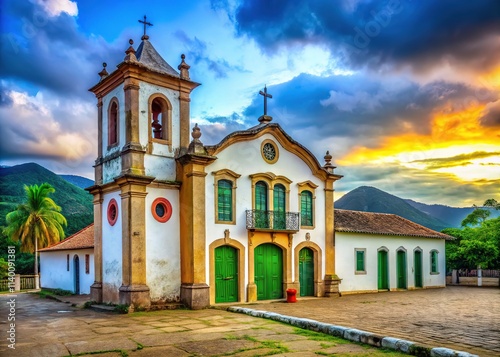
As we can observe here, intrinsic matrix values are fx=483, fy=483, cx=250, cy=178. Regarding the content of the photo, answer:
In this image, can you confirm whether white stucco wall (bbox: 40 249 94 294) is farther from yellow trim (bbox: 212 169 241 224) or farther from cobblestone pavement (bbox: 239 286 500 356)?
cobblestone pavement (bbox: 239 286 500 356)

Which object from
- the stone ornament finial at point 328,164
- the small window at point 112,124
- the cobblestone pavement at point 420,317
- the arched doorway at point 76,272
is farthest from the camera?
Answer: the arched doorway at point 76,272

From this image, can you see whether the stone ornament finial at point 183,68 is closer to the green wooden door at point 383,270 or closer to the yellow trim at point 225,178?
the yellow trim at point 225,178

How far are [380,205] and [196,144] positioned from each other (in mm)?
58082

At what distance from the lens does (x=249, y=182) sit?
18828 millimetres

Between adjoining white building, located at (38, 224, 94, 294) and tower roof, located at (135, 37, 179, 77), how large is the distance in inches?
378

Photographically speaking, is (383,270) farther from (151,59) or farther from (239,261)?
(151,59)

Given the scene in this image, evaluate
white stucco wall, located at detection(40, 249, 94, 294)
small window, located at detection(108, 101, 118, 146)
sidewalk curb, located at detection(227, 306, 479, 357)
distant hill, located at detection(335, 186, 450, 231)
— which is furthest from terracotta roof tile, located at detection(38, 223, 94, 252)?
distant hill, located at detection(335, 186, 450, 231)

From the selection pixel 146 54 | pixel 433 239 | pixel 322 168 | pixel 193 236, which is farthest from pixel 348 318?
pixel 433 239

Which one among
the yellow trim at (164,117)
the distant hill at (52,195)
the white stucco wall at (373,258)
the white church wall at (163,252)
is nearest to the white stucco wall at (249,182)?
the white church wall at (163,252)

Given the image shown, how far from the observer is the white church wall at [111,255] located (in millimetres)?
16475

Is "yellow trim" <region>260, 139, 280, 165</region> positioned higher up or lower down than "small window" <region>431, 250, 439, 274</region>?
higher up

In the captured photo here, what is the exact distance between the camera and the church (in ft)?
53.5

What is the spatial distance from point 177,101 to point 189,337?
9.68 m

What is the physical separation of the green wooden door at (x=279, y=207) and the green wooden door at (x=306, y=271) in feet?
6.47
